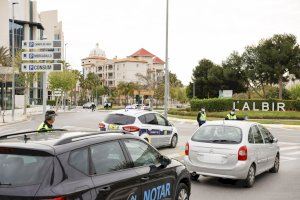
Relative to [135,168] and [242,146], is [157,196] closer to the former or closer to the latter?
[135,168]

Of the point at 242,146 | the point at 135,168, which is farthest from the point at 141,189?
the point at 242,146

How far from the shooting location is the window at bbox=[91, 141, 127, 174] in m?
5.73

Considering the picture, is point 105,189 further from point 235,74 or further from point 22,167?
point 235,74

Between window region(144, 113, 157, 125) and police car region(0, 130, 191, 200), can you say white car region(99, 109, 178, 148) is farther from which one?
police car region(0, 130, 191, 200)

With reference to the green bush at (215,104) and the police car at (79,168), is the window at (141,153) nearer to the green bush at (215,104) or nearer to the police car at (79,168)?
the police car at (79,168)

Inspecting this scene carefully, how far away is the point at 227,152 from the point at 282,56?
199 ft

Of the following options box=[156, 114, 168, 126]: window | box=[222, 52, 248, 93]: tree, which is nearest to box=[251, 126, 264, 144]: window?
box=[156, 114, 168, 126]: window

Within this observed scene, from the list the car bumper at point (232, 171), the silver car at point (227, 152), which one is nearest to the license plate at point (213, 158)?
the silver car at point (227, 152)

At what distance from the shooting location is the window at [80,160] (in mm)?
5355

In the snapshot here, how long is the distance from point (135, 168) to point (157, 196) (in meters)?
0.67

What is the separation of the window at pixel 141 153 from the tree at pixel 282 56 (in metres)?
64.6

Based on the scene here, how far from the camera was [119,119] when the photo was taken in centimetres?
1673

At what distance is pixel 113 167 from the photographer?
19.6ft

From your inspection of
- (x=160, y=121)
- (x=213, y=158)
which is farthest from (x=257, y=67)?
(x=213, y=158)
